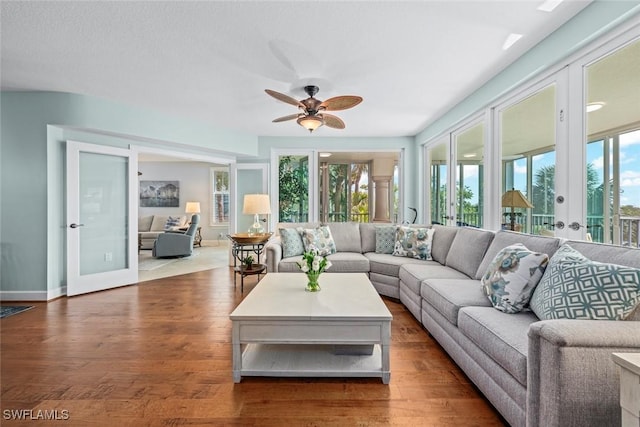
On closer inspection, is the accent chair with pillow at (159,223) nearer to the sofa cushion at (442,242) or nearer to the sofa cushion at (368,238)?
the sofa cushion at (368,238)

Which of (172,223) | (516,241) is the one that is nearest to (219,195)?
(172,223)

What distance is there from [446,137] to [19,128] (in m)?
5.62

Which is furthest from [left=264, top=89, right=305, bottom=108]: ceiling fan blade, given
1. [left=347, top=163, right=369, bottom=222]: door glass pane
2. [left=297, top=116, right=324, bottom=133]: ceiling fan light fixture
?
[left=347, top=163, right=369, bottom=222]: door glass pane

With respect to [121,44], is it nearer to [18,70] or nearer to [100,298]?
[18,70]

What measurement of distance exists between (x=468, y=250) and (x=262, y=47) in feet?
8.86

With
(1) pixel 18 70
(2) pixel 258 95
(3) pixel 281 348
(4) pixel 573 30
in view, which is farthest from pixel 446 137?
(1) pixel 18 70

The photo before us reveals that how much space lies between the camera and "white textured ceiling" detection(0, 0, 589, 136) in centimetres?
210

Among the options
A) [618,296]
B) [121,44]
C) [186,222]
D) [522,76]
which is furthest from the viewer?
[186,222]

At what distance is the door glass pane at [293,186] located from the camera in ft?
19.2

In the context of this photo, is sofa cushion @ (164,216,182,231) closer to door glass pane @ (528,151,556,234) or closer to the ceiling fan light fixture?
the ceiling fan light fixture

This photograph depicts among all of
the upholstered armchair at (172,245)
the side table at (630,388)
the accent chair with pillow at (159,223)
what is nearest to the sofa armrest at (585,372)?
the side table at (630,388)

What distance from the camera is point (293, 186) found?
5.88 m

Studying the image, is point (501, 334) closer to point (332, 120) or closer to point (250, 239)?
point (332, 120)

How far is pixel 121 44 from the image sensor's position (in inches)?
99.6
